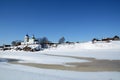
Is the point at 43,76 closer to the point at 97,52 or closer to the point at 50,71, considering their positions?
the point at 50,71

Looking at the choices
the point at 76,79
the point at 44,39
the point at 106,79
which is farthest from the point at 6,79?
the point at 44,39

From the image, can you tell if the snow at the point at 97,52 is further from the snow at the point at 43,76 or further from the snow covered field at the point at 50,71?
the snow at the point at 43,76

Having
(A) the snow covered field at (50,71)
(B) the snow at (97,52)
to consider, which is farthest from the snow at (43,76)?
(B) the snow at (97,52)

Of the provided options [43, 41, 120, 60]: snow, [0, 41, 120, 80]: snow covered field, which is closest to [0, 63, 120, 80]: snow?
[0, 41, 120, 80]: snow covered field

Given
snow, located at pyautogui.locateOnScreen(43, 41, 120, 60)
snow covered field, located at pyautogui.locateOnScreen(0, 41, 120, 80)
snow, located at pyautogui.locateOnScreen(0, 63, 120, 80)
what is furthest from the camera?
snow, located at pyautogui.locateOnScreen(43, 41, 120, 60)

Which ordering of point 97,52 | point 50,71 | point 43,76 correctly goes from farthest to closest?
point 97,52 → point 50,71 → point 43,76

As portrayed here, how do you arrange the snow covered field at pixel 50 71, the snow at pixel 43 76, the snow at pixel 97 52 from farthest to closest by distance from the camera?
the snow at pixel 97 52 → the snow covered field at pixel 50 71 → the snow at pixel 43 76

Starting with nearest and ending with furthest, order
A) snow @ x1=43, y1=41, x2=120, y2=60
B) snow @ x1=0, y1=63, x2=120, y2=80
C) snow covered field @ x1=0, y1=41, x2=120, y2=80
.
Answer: snow @ x1=0, y1=63, x2=120, y2=80, snow covered field @ x1=0, y1=41, x2=120, y2=80, snow @ x1=43, y1=41, x2=120, y2=60

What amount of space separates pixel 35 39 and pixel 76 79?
150 meters

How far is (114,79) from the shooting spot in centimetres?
1268

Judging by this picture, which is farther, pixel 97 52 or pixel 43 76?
pixel 97 52

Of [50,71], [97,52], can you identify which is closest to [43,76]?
[50,71]

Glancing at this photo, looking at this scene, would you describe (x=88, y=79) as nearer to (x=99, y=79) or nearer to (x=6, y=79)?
(x=99, y=79)

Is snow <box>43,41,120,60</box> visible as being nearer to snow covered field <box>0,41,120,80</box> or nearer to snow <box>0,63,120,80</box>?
snow covered field <box>0,41,120,80</box>
